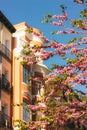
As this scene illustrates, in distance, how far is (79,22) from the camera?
2066 centimetres

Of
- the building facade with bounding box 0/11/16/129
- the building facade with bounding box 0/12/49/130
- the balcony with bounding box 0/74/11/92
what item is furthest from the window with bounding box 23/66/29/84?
the balcony with bounding box 0/74/11/92

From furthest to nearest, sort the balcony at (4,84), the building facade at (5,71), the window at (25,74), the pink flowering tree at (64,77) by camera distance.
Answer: the window at (25,74)
the balcony at (4,84)
the building facade at (5,71)
the pink flowering tree at (64,77)

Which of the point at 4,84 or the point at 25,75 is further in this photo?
the point at 25,75

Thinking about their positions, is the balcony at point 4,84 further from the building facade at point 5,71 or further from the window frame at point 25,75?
the window frame at point 25,75

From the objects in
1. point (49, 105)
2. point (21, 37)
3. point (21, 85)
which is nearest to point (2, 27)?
point (21, 37)

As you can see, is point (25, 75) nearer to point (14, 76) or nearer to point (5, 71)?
point (14, 76)

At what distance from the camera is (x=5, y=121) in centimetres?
3569

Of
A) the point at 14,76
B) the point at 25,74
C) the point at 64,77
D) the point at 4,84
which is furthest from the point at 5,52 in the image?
the point at 64,77

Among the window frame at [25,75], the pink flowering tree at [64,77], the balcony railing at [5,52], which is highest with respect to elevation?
the balcony railing at [5,52]

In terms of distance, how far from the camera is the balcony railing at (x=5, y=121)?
3509 cm

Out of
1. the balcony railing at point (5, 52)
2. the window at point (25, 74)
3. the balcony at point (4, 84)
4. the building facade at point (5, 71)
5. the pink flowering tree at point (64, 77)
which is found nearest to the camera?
the pink flowering tree at point (64, 77)

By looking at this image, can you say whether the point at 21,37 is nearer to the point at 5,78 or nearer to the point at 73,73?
the point at 5,78

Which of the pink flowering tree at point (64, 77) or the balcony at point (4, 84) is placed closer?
the pink flowering tree at point (64, 77)

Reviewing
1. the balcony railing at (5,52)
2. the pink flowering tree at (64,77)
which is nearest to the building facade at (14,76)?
the balcony railing at (5,52)
